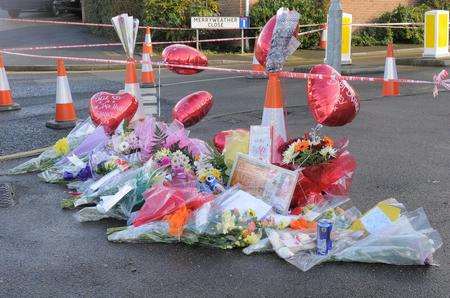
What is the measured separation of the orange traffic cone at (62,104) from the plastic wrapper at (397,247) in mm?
5255

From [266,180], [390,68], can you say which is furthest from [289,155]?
[390,68]

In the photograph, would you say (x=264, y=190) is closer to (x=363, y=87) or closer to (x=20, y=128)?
(x=20, y=128)

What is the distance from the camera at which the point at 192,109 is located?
5.91 meters

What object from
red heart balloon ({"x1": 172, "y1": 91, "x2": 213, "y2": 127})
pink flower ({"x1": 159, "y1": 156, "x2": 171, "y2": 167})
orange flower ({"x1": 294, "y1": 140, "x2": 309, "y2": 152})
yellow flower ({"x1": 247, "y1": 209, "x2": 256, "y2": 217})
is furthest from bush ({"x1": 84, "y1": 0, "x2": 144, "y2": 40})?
yellow flower ({"x1": 247, "y1": 209, "x2": 256, "y2": 217})

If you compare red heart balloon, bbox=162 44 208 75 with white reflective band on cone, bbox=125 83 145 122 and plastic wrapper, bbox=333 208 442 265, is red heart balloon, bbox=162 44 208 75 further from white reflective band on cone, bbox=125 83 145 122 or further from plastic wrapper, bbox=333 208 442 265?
plastic wrapper, bbox=333 208 442 265

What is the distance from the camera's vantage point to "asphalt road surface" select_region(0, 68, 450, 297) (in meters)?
3.61

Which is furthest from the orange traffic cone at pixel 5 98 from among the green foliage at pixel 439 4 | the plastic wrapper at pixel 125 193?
the green foliage at pixel 439 4

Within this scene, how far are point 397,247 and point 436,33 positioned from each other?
41.4ft

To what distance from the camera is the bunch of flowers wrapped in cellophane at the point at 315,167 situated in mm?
4684

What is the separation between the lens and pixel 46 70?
53.1ft

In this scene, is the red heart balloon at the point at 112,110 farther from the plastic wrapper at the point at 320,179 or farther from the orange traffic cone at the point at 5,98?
the orange traffic cone at the point at 5,98

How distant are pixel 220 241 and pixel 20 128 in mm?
5125

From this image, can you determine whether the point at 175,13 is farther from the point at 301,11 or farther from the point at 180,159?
the point at 180,159

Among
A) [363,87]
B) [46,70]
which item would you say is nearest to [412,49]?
[363,87]
